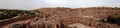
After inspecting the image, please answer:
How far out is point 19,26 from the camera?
24.9 m

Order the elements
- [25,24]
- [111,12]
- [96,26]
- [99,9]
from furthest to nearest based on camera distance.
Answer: [99,9], [111,12], [25,24], [96,26]

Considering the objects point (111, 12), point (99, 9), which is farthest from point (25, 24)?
point (99, 9)

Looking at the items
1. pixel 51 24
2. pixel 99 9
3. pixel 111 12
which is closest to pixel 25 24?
pixel 51 24

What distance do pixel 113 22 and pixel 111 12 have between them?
537cm

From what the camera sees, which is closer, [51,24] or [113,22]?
[51,24]

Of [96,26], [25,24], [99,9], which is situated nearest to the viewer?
[96,26]

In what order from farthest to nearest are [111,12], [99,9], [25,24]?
[99,9] → [111,12] → [25,24]

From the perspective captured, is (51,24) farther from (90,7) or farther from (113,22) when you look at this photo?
(90,7)

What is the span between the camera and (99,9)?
35.5 m

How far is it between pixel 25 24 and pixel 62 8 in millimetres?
11550

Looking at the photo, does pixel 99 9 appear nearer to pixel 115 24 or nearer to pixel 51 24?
pixel 115 24

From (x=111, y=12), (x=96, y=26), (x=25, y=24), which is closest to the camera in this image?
(x=96, y=26)

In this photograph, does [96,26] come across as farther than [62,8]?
No

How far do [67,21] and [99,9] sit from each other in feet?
34.8
